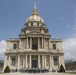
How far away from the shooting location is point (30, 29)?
2470 inches

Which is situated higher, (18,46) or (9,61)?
(18,46)

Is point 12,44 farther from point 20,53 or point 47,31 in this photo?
point 47,31

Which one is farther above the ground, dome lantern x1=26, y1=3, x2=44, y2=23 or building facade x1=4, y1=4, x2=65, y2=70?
dome lantern x1=26, y1=3, x2=44, y2=23

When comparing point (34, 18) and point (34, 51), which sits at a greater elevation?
point (34, 18)

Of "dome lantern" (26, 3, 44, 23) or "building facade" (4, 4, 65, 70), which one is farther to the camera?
"dome lantern" (26, 3, 44, 23)

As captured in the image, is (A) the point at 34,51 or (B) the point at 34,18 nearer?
(A) the point at 34,51

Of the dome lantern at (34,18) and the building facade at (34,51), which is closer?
the building facade at (34,51)

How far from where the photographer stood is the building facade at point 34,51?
5547cm

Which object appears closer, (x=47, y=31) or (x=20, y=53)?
(x=20, y=53)

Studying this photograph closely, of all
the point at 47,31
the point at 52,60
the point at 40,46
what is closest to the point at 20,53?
the point at 40,46

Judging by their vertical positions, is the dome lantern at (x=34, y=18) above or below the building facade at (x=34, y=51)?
above

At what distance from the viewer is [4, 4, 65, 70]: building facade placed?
5547 cm

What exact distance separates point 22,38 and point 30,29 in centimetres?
556

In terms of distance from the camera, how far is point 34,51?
182 feet
